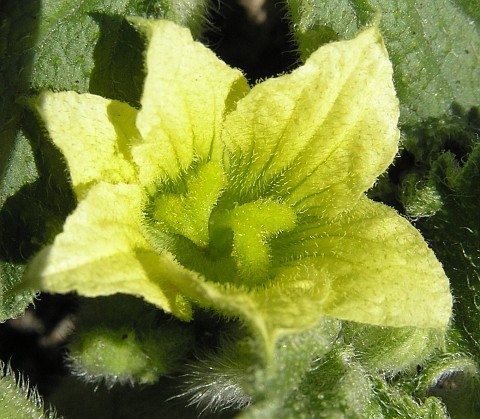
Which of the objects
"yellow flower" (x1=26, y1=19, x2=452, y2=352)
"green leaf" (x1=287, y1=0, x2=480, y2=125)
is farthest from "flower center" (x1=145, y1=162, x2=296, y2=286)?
→ "green leaf" (x1=287, y1=0, x2=480, y2=125)

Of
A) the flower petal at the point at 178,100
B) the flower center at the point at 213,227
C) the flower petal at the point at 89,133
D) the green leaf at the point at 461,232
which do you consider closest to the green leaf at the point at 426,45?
the green leaf at the point at 461,232

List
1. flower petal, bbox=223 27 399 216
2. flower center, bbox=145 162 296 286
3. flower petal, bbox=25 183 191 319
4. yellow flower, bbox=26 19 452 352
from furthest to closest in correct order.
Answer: flower center, bbox=145 162 296 286 < flower petal, bbox=223 27 399 216 < yellow flower, bbox=26 19 452 352 < flower petal, bbox=25 183 191 319

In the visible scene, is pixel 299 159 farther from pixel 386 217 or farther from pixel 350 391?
pixel 350 391

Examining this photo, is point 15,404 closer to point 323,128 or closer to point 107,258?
point 107,258

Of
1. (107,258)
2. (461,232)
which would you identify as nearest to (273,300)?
(107,258)

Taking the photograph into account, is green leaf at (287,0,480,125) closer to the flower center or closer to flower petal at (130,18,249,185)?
flower petal at (130,18,249,185)
